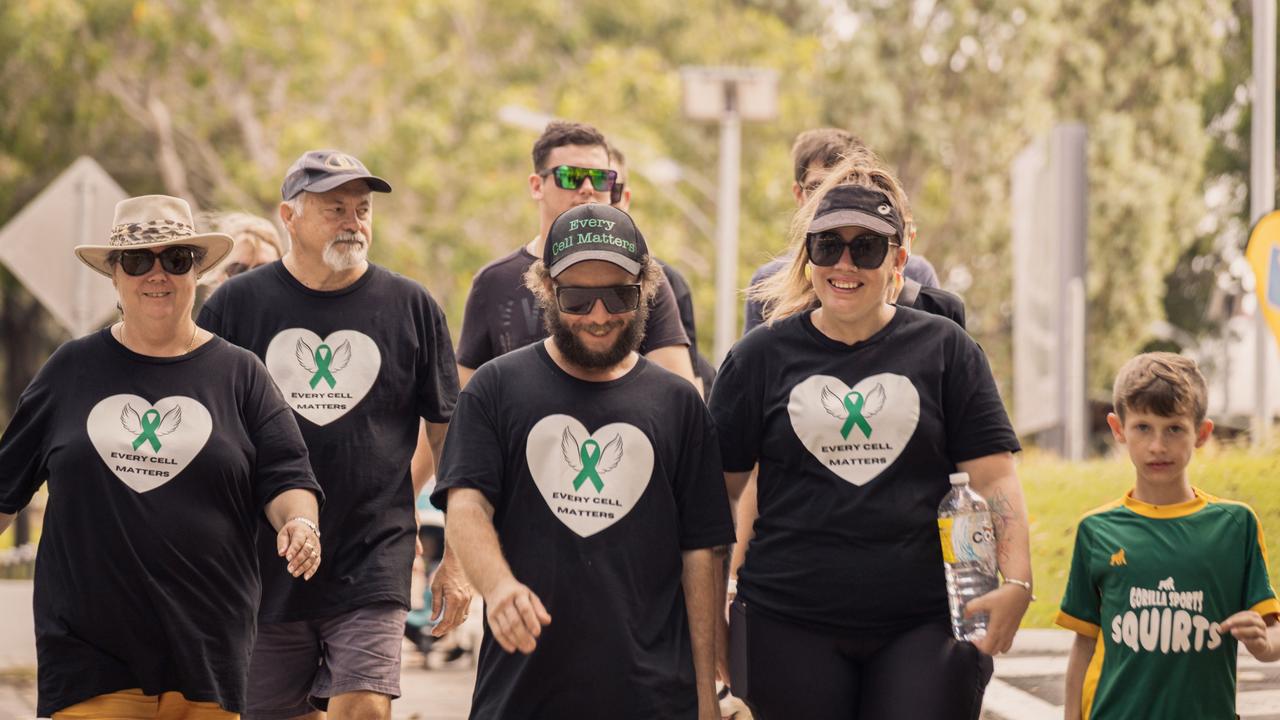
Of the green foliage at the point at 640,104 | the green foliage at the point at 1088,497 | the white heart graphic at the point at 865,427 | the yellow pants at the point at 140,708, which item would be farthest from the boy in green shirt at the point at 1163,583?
the green foliage at the point at 640,104

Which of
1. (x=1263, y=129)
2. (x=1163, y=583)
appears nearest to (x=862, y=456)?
(x=1163, y=583)

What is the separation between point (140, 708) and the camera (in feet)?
16.2

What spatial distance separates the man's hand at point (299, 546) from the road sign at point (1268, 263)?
6.57 metres

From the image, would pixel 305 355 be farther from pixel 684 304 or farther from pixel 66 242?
pixel 66 242

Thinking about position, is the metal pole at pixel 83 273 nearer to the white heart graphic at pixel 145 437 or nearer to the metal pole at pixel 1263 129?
the white heart graphic at pixel 145 437

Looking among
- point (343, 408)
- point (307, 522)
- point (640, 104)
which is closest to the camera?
point (307, 522)

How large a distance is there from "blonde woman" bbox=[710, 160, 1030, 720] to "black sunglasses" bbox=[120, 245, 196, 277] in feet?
5.37

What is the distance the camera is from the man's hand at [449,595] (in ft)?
18.9

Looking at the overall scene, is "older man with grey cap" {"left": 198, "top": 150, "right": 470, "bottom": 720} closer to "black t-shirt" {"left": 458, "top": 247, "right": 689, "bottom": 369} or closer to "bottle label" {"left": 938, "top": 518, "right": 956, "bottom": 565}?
"black t-shirt" {"left": 458, "top": 247, "right": 689, "bottom": 369}

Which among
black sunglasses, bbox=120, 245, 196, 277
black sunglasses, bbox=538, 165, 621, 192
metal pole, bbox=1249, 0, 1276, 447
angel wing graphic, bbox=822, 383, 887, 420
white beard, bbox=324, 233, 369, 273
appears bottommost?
angel wing graphic, bbox=822, 383, 887, 420

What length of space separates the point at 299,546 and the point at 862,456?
1.61 m

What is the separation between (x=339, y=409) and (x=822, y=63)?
31.1 m

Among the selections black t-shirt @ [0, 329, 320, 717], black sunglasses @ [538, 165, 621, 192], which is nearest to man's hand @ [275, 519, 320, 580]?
black t-shirt @ [0, 329, 320, 717]

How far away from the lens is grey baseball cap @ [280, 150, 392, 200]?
6.09 meters
